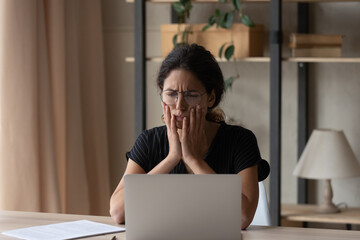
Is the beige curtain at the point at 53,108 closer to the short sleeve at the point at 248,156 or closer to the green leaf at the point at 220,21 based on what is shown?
the green leaf at the point at 220,21

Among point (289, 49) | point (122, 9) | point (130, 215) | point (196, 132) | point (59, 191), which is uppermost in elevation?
point (122, 9)

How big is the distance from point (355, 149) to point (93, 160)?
1443 millimetres

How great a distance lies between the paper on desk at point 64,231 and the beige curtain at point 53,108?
92cm

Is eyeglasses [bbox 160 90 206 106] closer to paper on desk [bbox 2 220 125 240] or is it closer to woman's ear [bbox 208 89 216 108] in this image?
woman's ear [bbox 208 89 216 108]

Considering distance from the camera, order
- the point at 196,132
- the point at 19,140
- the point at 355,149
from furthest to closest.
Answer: the point at 355,149 < the point at 19,140 < the point at 196,132

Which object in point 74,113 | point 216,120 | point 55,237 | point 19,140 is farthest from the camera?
point 74,113

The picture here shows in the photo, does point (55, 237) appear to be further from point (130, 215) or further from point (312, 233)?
point (312, 233)

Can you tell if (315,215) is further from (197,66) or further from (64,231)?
(64,231)

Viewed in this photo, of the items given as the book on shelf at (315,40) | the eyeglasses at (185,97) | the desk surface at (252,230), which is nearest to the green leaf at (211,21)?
the book on shelf at (315,40)

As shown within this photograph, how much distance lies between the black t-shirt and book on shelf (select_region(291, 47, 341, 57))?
3.68ft

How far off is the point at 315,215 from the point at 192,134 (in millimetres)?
1373

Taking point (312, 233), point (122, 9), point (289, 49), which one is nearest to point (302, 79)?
point (289, 49)

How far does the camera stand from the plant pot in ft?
10.4

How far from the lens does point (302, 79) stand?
347 cm
